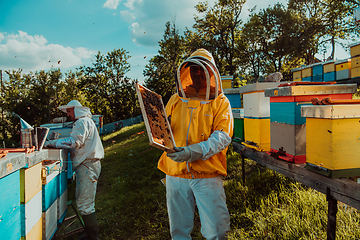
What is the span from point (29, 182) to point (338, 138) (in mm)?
2731

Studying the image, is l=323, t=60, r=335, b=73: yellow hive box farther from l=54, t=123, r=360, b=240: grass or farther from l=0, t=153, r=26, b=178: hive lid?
l=0, t=153, r=26, b=178: hive lid

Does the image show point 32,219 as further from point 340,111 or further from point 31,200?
point 340,111

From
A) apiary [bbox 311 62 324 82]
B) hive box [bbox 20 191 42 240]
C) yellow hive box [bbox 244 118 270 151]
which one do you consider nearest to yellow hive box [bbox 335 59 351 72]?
apiary [bbox 311 62 324 82]

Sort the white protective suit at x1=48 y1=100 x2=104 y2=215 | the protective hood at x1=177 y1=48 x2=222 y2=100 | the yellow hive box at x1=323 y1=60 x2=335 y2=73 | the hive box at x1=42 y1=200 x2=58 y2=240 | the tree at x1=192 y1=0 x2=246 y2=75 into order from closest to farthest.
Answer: the protective hood at x1=177 y1=48 x2=222 y2=100
the hive box at x1=42 y1=200 x2=58 y2=240
the white protective suit at x1=48 y1=100 x2=104 y2=215
the yellow hive box at x1=323 y1=60 x2=335 y2=73
the tree at x1=192 y1=0 x2=246 y2=75

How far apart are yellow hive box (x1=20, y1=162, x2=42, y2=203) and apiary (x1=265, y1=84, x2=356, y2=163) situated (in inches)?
107

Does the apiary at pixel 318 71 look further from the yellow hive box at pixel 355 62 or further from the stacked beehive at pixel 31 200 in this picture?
the stacked beehive at pixel 31 200

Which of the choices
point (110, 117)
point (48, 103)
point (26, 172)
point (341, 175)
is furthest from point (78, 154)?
point (110, 117)

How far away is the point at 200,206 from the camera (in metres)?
1.93

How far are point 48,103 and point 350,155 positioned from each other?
23536 mm

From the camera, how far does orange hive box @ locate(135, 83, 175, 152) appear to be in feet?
5.35

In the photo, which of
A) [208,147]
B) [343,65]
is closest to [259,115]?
[208,147]

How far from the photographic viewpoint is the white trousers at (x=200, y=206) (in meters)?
1.86

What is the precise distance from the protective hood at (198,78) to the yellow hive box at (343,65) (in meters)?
9.44

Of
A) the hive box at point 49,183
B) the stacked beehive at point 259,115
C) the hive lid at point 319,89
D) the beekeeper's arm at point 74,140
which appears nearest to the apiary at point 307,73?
the stacked beehive at point 259,115
